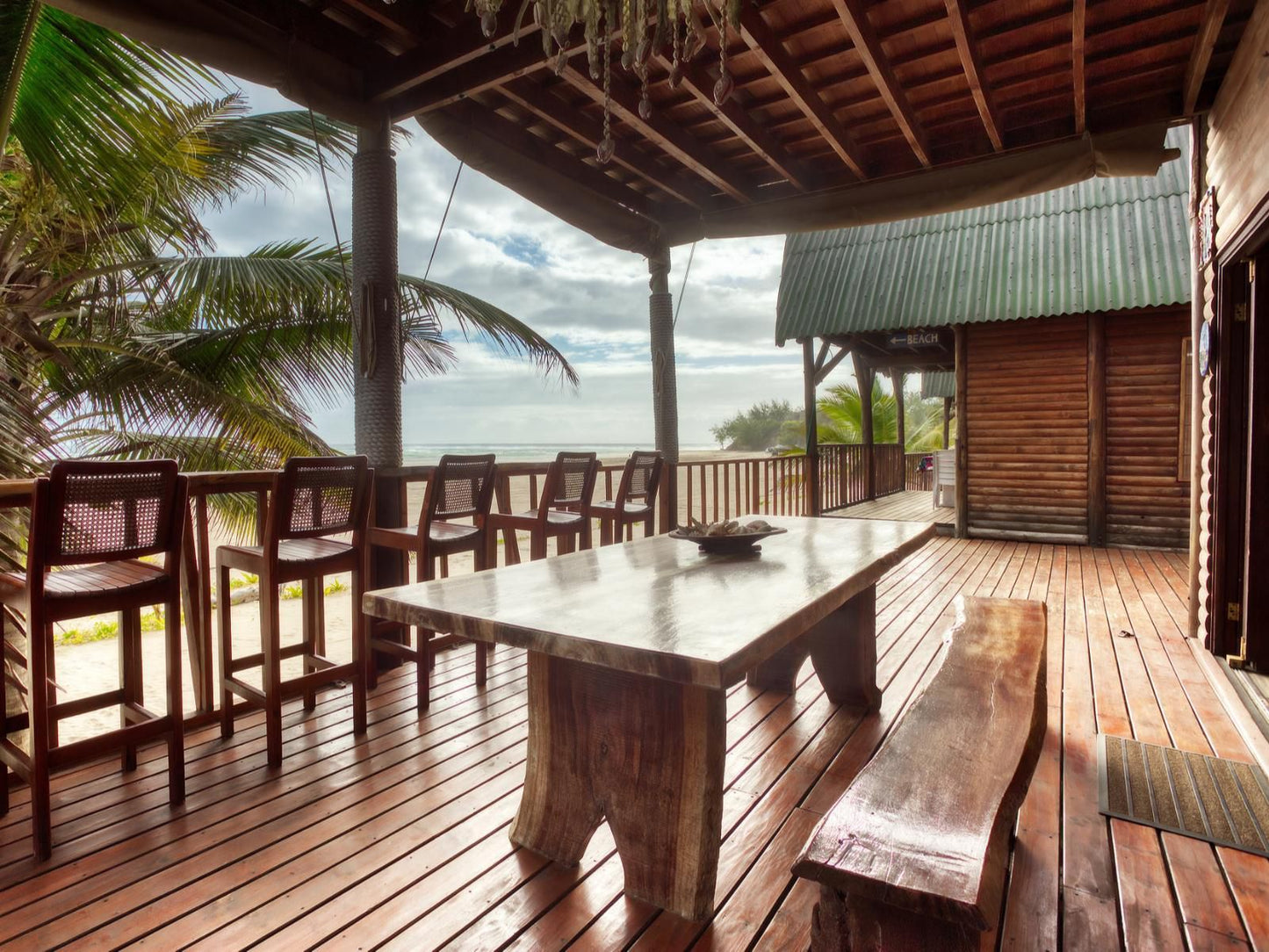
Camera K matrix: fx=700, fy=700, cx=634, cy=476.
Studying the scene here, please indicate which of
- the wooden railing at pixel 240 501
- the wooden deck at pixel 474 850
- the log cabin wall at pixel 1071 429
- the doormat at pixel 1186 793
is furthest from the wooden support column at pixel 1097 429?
the doormat at pixel 1186 793

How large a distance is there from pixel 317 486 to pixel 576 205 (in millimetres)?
2677

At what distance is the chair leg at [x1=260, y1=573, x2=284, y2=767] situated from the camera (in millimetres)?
2441

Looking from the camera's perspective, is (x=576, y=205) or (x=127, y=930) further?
(x=576, y=205)

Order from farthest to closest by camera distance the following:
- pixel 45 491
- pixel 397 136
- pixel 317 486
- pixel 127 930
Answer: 1. pixel 397 136
2. pixel 317 486
3. pixel 45 491
4. pixel 127 930

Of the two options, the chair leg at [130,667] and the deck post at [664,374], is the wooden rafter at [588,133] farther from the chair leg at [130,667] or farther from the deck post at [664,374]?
the chair leg at [130,667]

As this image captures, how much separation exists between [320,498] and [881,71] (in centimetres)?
320

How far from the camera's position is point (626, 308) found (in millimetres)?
80812

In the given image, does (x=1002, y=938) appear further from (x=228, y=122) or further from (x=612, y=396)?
(x=612, y=396)

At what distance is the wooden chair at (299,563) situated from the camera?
2506 mm

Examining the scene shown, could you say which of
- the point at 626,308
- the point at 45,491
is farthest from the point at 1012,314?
the point at 626,308

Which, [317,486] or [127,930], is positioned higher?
[317,486]

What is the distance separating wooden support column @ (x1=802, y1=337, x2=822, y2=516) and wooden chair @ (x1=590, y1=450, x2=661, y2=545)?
410 cm

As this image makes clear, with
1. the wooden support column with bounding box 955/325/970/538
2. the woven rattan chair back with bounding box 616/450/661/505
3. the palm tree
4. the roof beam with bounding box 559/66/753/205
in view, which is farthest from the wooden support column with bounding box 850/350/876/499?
the woven rattan chair back with bounding box 616/450/661/505

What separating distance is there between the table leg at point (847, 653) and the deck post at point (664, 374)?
2.53m
